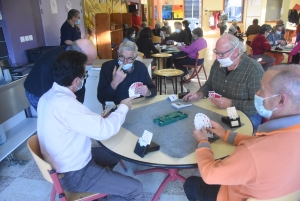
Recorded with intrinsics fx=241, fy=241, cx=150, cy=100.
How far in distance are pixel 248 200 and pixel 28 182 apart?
214 centimetres

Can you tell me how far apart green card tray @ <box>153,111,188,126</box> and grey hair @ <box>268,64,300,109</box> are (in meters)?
0.79

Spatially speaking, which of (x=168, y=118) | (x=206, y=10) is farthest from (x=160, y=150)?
(x=206, y=10)

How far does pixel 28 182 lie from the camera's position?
2.37 m

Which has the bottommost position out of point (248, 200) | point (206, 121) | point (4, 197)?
point (4, 197)

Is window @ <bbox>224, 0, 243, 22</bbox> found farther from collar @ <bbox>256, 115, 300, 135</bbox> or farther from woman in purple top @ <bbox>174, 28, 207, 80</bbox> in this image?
collar @ <bbox>256, 115, 300, 135</bbox>

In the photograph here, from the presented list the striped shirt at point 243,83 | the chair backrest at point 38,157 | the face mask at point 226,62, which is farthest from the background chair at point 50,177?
the face mask at point 226,62

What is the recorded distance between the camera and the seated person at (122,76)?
7.52ft

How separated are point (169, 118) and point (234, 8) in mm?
14073

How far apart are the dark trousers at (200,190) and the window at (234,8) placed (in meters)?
14.2

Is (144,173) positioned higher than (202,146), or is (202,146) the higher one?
(202,146)

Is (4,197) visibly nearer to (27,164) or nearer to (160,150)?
(27,164)

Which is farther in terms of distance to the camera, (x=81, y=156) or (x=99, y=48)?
(x=99, y=48)

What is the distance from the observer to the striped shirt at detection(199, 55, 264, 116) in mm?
2020

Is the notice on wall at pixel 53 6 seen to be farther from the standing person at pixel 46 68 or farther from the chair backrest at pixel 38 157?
the chair backrest at pixel 38 157
